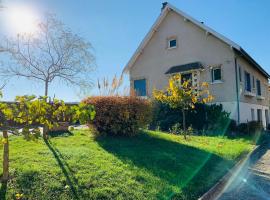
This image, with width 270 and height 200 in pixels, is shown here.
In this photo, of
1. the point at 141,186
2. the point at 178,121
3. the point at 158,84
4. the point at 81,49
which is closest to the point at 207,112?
the point at 178,121

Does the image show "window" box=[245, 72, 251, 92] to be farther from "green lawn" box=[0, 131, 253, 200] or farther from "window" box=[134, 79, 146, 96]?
"green lawn" box=[0, 131, 253, 200]

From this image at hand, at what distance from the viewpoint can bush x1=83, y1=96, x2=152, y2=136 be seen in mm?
9484

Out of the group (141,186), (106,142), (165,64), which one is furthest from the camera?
(165,64)

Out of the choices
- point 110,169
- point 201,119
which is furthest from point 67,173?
point 201,119

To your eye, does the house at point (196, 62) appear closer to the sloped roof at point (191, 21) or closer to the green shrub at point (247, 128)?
the sloped roof at point (191, 21)

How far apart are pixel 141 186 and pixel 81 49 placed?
18485mm

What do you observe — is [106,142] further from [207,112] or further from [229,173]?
[207,112]

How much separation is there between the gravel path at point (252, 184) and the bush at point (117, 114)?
3.82 m

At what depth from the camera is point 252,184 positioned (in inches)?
275

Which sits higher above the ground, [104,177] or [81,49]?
[81,49]

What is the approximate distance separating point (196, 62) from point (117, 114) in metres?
11.6

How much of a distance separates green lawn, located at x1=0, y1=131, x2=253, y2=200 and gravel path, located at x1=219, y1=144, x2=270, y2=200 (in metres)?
0.45

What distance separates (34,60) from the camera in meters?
21.6

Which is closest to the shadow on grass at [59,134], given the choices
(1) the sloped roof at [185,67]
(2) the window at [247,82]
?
(1) the sloped roof at [185,67]
